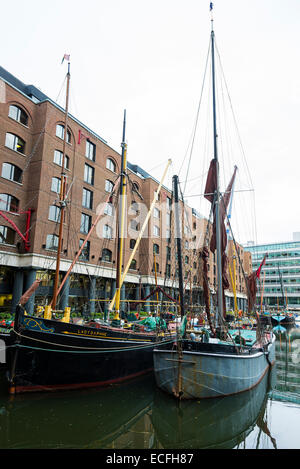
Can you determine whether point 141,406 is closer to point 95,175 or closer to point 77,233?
point 77,233

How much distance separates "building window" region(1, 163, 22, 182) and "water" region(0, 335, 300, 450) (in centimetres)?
1952

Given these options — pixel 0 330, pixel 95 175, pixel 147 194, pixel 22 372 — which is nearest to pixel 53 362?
pixel 22 372

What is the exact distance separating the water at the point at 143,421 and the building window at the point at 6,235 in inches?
621

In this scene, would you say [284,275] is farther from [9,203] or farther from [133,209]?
[9,203]

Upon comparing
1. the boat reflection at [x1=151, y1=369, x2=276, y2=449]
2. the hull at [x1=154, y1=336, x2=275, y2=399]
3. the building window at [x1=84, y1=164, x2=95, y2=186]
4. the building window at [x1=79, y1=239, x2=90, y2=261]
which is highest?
the building window at [x1=84, y1=164, x2=95, y2=186]

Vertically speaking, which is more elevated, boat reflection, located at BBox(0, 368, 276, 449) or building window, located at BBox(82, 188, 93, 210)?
building window, located at BBox(82, 188, 93, 210)

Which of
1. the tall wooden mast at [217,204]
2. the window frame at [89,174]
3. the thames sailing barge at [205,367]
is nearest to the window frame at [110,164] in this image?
the window frame at [89,174]

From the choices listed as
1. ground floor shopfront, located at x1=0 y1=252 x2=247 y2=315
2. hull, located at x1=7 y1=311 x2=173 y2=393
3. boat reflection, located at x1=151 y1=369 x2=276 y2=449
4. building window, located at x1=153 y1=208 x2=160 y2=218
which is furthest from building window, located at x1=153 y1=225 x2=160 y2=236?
boat reflection, located at x1=151 y1=369 x2=276 y2=449

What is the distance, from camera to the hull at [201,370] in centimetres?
1087

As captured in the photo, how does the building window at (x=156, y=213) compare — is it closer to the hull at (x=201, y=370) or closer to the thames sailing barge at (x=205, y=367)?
the thames sailing barge at (x=205, y=367)

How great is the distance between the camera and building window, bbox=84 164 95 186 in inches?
1323

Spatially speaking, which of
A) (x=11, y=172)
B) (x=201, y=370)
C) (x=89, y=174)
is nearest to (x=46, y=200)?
(x=11, y=172)

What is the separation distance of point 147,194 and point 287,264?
229 ft

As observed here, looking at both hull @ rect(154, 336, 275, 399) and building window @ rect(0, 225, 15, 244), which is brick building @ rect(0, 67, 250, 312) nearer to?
building window @ rect(0, 225, 15, 244)
